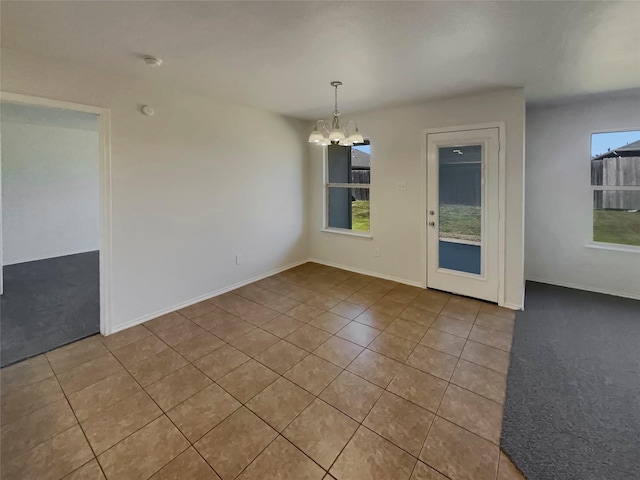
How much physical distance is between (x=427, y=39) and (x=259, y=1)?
1194 mm

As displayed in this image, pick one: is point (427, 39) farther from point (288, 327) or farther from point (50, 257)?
point (50, 257)

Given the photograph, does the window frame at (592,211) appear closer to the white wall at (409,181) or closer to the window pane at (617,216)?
the window pane at (617,216)

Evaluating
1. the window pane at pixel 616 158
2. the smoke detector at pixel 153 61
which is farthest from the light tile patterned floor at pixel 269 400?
the smoke detector at pixel 153 61

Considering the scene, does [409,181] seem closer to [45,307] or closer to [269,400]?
[269,400]

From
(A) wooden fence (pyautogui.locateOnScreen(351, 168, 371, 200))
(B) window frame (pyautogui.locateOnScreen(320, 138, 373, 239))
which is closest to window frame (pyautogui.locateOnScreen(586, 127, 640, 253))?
(A) wooden fence (pyautogui.locateOnScreen(351, 168, 371, 200))

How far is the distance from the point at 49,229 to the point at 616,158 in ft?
29.7

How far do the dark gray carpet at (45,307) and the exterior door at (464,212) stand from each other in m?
4.06

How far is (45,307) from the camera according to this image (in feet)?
11.4

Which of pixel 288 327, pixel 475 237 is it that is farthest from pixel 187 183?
pixel 475 237

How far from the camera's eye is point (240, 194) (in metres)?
4.13

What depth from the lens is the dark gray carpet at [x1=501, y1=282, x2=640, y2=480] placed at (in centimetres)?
158

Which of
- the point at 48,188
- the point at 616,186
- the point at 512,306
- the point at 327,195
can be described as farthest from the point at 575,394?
the point at 48,188

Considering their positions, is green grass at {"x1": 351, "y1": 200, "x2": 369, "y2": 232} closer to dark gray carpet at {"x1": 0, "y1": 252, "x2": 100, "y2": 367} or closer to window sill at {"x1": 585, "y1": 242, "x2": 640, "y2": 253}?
window sill at {"x1": 585, "y1": 242, "x2": 640, "y2": 253}

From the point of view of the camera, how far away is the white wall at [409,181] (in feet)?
10.9
